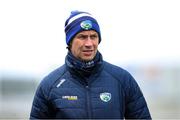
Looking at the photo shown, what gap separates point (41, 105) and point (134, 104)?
0.75 m

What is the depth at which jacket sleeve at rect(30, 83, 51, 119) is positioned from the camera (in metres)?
7.48

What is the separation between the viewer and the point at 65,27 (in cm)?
773

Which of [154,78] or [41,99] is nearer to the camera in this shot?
[41,99]

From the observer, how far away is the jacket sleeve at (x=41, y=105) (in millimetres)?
7480

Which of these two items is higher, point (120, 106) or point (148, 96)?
point (120, 106)

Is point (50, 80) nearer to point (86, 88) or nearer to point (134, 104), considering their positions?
point (86, 88)

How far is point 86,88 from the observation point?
24.1 feet

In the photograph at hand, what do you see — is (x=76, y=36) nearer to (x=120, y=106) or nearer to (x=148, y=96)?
(x=120, y=106)

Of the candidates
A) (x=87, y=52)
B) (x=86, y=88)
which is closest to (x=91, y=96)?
(x=86, y=88)

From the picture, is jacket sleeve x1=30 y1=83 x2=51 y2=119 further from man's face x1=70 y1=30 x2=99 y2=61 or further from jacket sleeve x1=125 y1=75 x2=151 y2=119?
jacket sleeve x1=125 y1=75 x2=151 y2=119

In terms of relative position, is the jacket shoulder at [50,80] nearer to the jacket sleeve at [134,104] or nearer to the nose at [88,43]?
the nose at [88,43]

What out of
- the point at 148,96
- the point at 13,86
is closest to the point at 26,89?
the point at 13,86

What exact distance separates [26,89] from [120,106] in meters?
21.7

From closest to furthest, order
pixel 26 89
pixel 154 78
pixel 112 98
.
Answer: pixel 112 98
pixel 26 89
pixel 154 78
